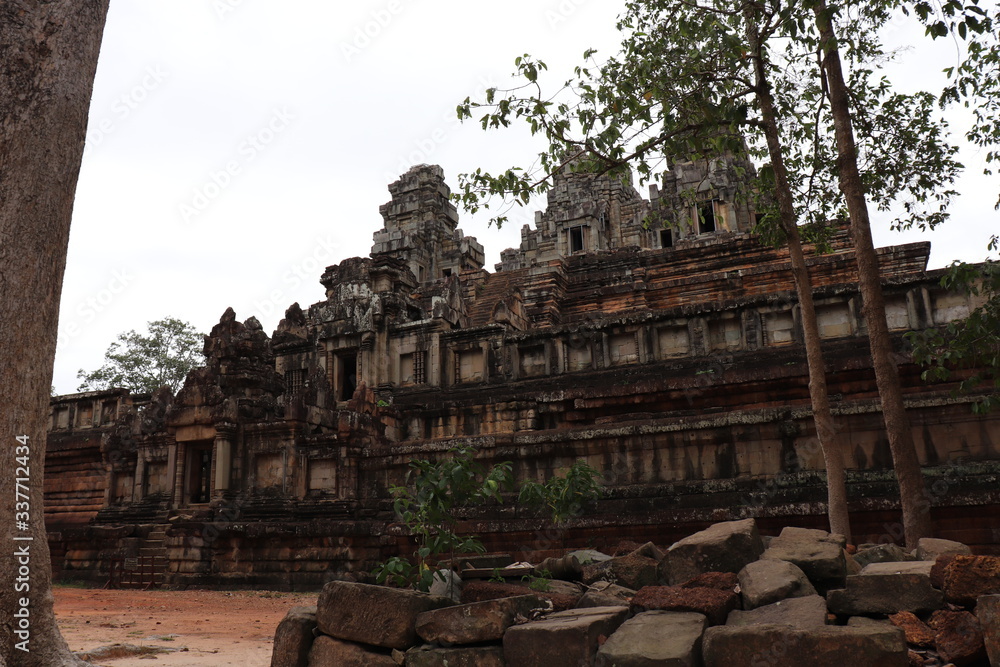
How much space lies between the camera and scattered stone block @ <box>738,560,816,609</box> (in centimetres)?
539

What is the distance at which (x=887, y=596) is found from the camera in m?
5.21

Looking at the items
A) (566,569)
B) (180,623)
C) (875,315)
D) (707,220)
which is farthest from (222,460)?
(707,220)

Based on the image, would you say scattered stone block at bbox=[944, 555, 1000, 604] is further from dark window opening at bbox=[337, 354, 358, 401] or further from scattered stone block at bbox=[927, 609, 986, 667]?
dark window opening at bbox=[337, 354, 358, 401]

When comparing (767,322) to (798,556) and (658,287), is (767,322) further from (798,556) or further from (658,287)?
(798,556)

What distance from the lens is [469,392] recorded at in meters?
20.0

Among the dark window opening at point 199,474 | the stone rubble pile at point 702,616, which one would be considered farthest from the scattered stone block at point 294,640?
the dark window opening at point 199,474

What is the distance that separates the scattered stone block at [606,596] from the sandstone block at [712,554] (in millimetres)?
407

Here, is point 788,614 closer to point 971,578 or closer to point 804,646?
point 804,646

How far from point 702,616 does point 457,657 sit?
1729 mm

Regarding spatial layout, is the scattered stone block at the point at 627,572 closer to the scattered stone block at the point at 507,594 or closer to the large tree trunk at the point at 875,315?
the scattered stone block at the point at 507,594

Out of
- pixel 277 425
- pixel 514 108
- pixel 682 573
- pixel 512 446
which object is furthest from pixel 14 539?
pixel 277 425

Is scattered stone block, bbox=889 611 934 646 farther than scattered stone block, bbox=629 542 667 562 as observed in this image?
No

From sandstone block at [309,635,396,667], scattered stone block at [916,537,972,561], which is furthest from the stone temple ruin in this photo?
sandstone block at [309,635,396,667]

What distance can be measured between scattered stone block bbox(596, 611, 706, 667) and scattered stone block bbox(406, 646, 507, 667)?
0.77 m
